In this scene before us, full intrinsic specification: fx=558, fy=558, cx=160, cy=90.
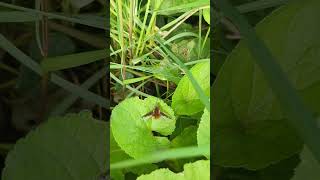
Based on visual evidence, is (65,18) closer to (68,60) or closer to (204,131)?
(68,60)

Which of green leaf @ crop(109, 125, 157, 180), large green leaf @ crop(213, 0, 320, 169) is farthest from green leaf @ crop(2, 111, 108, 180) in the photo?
large green leaf @ crop(213, 0, 320, 169)

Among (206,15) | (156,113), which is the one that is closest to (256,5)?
→ (206,15)

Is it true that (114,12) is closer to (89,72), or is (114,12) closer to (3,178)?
(89,72)

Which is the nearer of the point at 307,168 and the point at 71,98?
the point at 307,168

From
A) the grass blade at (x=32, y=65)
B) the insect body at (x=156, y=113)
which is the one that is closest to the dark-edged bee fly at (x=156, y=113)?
the insect body at (x=156, y=113)

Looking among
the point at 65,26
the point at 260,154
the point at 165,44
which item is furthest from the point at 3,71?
the point at 260,154

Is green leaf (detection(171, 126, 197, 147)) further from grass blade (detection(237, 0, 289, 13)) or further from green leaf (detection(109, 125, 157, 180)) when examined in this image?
grass blade (detection(237, 0, 289, 13))
